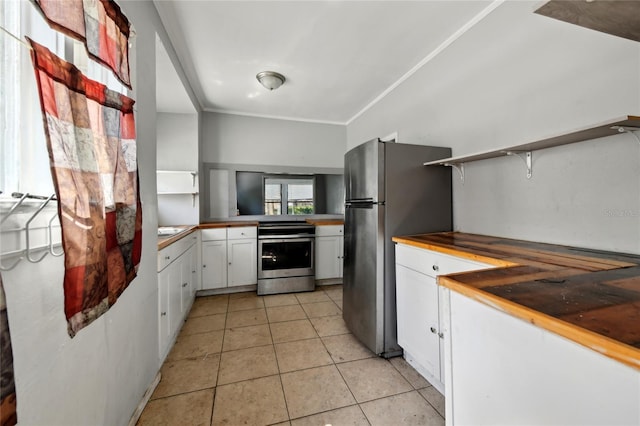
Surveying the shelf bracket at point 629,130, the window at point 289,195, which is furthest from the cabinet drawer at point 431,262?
→ the window at point 289,195

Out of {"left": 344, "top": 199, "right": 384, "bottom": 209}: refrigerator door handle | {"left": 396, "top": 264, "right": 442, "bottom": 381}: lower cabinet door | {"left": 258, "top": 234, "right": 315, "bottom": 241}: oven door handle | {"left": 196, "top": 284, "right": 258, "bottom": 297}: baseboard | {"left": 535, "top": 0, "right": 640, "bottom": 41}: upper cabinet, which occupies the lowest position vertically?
{"left": 196, "top": 284, "right": 258, "bottom": 297}: baseboard

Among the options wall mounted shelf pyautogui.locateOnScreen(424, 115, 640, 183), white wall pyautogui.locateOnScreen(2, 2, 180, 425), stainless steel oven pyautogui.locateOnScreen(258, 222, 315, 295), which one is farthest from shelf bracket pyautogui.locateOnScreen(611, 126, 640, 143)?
stainless steel oven pyautogui.locateOnScreen(258, 222, 315, 295)

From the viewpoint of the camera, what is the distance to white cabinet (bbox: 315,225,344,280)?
368 centimetres

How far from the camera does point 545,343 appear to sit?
0.61m

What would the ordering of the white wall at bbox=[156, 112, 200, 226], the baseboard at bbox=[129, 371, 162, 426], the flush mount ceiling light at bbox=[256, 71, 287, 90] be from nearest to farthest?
the baseboard at bbox=[129, 371, 162, 426]
the flush mount ceiling light at bbox=[256, 71, 287, 90]
the white wall at bbox=[156, 112, 200, 226]

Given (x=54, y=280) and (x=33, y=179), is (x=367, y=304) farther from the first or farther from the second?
(x=33, y=179)

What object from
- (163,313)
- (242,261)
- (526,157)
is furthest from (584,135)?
(242,261)

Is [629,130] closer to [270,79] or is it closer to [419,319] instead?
[419,319]

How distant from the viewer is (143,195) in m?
1.48

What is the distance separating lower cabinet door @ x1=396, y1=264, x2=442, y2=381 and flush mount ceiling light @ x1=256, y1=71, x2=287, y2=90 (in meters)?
2.34

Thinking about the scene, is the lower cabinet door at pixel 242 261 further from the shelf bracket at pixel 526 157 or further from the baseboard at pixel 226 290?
the shelf bracket at pixel 526 157

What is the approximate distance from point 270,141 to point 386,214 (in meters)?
2.70

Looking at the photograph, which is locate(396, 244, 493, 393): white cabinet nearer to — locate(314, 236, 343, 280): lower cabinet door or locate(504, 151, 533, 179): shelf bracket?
locate(504, 151, 533, 179): shelf bracket

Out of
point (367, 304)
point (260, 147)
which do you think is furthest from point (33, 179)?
point (260, 147)
